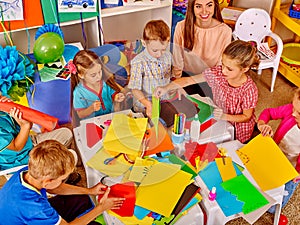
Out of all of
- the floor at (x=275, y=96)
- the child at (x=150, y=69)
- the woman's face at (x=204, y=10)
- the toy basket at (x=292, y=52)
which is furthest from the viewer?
the toy basket at (x=292, y=52)

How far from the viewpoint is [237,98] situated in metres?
1.84

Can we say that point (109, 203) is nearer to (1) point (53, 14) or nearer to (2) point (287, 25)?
(1) point (53, 14)

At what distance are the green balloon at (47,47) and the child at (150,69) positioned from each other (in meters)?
0.51

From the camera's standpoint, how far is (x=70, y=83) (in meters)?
2.03

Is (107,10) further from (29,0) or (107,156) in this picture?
(107,156)

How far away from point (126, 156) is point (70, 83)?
2.14 feet

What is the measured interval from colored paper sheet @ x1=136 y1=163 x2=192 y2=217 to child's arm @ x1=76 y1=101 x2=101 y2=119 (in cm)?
38

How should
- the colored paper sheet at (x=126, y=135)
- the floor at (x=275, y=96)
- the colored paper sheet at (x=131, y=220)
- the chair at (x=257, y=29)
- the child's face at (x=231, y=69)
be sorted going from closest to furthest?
the colored paper sheet at (x=131, y=220) → the colored paper sheet at (x=126, y=135) → the child's face at (x=231, y=69) → the floor at (x=275, y=96) → the chair at (x=257, y=29)

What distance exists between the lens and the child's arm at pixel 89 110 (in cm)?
173

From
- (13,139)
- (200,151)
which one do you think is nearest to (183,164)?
(200,151)

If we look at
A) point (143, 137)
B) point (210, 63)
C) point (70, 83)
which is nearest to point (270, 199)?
point (143, 137)

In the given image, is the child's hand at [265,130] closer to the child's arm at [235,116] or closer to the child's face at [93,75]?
the child's arm at [235,116]

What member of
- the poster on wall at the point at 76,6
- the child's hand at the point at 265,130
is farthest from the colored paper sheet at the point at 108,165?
the poster on wall at the point at 76,6

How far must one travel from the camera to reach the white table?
1486mm
